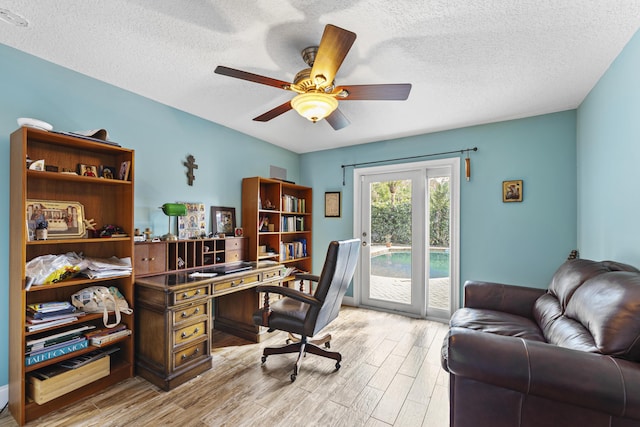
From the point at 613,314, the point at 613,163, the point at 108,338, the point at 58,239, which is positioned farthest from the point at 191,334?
the point at 613,163

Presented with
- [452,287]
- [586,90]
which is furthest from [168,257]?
[586,90]

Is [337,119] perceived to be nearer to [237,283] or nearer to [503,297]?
[237,283]

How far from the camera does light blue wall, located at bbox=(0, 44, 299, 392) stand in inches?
72.5

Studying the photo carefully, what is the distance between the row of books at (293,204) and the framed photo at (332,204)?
1.13 ft

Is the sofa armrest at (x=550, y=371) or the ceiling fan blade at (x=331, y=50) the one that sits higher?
the ceiling fan blade at (x=331, y=50)

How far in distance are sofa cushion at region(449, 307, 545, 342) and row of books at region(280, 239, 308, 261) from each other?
2340 mm

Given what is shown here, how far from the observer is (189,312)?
2170mm

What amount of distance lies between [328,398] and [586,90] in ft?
10.7

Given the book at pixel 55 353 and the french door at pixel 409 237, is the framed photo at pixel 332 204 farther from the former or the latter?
the book at pixel 55 353

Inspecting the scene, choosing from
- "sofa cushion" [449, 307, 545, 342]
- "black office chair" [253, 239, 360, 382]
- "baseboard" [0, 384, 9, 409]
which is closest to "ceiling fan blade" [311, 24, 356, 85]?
"black office chair" [253, 239, 360, 382]

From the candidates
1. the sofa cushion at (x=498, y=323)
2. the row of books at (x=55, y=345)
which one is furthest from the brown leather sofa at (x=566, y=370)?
the row of books at (x=55, y=345)

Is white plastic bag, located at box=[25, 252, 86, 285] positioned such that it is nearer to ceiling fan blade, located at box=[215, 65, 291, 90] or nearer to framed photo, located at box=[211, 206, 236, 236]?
framed photo, located at box=[211, 206, 236, 236]

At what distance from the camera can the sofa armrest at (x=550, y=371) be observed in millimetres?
1006

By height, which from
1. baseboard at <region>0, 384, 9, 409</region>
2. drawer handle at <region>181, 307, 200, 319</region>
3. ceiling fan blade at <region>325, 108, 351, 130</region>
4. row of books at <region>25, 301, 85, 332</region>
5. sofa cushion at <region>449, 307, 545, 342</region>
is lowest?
baseboard at <region>0, 384, 9, 409</region>
